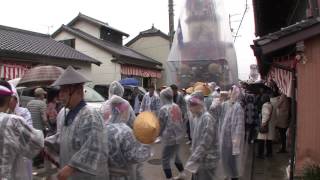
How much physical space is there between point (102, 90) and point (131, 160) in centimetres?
1570

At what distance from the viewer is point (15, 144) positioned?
3854mm

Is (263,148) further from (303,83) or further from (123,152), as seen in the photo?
(123,152)

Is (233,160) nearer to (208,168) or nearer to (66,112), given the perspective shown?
(208,168)

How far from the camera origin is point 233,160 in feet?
26.8

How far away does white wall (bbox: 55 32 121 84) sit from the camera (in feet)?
89.5

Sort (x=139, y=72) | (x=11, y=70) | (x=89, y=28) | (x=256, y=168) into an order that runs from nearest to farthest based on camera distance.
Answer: (x=256, y=168)
(x=11, y=70)
(x=139, y=72)
(x=89, y=28)

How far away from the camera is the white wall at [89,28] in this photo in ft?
103

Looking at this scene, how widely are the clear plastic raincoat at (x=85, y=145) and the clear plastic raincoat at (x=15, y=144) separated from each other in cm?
26

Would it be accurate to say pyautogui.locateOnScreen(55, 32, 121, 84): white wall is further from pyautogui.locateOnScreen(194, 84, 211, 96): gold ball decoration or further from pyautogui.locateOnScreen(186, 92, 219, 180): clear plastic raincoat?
pyautogui.locateOnScreen(186, 92, 219, 180): clear plastic raincoat

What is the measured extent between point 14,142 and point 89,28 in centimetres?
2843

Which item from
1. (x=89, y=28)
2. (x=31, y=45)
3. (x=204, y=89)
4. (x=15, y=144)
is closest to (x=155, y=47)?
(x=89, y=28)

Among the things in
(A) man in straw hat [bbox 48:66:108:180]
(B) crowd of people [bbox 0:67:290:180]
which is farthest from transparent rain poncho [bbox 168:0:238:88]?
(A) man in straw hat [bbox 48:66:108:180]

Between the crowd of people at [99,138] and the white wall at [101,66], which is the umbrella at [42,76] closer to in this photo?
the crowd of people at [99,138]

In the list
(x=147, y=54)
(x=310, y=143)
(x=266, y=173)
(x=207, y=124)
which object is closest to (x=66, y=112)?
(x=207, y=124)
